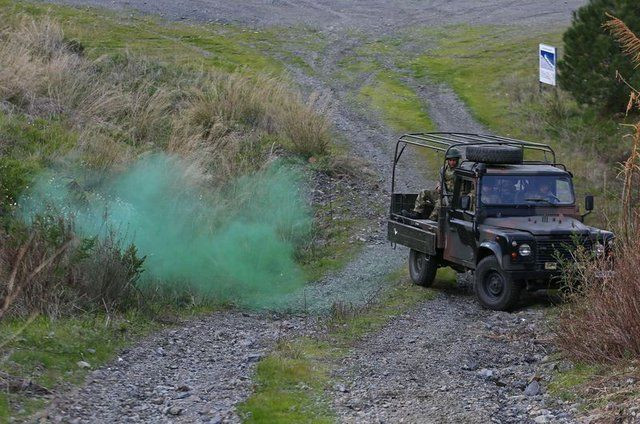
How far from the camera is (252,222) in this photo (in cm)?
1797

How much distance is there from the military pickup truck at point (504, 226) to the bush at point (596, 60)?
10084mm

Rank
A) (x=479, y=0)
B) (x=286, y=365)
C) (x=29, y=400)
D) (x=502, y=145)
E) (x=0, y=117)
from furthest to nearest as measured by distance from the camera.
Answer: (x=479, y=0), (x=0, y=117), (x=502, y=145), (x=286, y=365), (x=29, y=400)

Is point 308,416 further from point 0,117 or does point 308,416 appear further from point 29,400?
point 0,117

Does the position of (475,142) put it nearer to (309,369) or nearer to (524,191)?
(524,191)

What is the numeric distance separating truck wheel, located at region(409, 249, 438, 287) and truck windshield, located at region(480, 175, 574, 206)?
1595 millimetres

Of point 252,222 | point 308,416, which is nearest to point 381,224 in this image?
point 252,222

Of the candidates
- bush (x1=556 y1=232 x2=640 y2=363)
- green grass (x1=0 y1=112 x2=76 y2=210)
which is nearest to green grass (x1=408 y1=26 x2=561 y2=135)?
green grass (x1=0 y1=112 x2=76 y2=210)

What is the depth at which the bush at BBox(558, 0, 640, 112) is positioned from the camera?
2372 cm

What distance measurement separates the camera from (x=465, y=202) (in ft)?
45.6

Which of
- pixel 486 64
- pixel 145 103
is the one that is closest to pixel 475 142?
pixel 145 103

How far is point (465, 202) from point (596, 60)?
12.1 meters

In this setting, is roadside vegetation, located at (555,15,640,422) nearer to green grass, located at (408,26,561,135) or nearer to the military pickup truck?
the military pickup truck

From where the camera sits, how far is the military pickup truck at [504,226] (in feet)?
42.5

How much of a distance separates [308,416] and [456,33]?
94.5 ft
